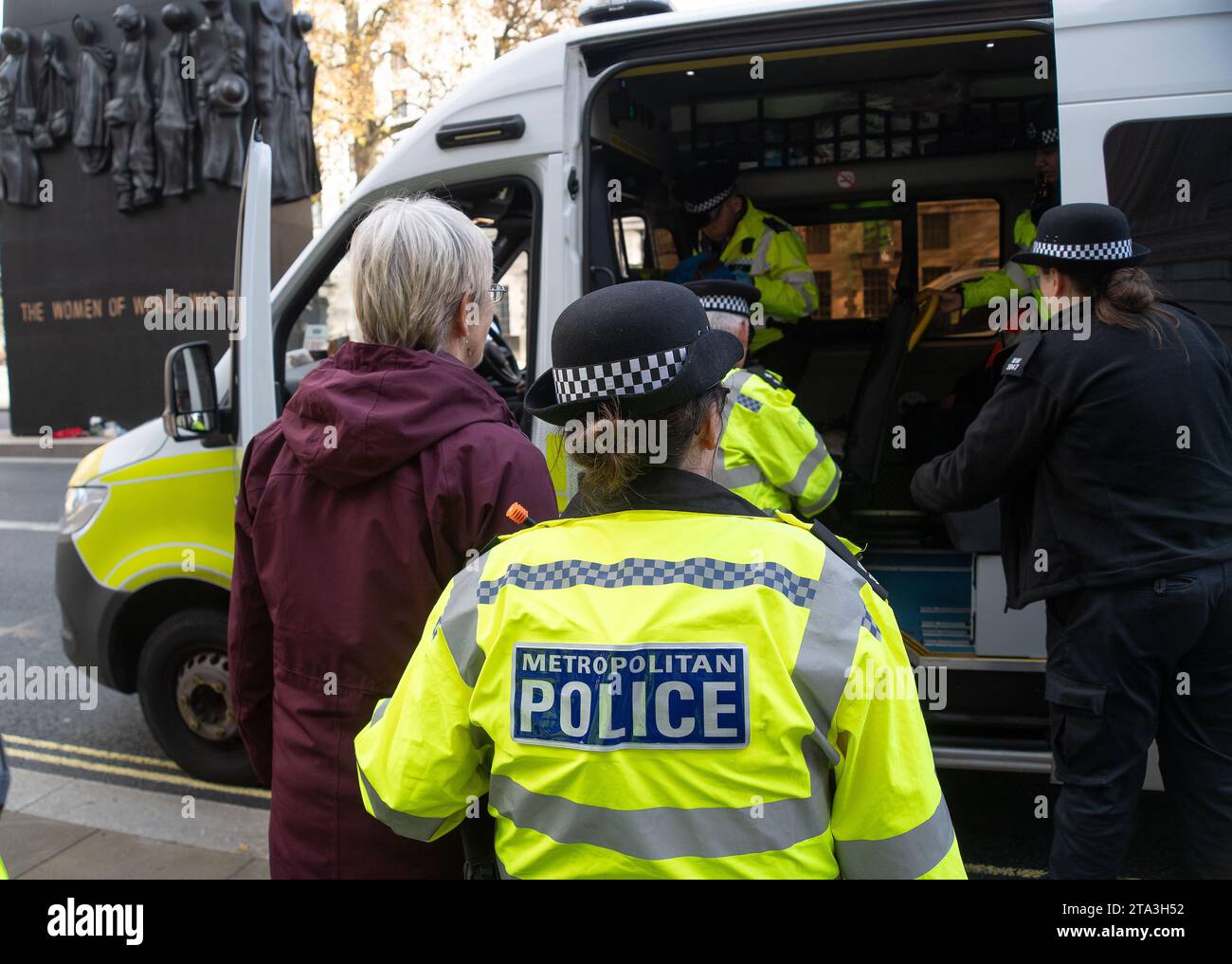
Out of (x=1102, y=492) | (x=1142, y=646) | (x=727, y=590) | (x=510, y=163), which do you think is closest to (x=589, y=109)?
(x=510, y=163)

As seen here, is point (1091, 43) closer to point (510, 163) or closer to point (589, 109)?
point (589, 109)

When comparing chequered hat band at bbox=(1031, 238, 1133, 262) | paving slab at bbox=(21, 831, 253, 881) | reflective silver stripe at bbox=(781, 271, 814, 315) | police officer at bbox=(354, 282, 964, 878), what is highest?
reflective silver stripe at bbox=(781, 271, 814, 315)

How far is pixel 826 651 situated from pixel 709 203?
4.65 meters

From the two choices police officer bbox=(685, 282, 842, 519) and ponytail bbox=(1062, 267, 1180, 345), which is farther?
police officer bbox=(685, 282, 842, 519)

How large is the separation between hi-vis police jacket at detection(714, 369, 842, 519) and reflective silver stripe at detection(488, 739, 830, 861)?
2002mm

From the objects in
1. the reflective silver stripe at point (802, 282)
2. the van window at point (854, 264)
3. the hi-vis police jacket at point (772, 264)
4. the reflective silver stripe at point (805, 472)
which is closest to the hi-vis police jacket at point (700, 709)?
the reflective silver stripe at point (805, 472)

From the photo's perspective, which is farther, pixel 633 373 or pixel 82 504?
pixel 82 504

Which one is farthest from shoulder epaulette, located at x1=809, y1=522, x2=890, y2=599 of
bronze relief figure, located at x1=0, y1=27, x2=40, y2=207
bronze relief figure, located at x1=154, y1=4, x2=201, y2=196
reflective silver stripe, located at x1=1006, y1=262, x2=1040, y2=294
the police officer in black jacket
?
bronze relief figure, located at x1=0, y1=27, x2=40, y2=207

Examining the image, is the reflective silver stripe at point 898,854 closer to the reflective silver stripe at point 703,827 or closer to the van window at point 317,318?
the reflective silver stripe at point 703,827

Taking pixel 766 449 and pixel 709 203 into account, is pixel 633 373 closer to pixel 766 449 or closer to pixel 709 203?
pixel 766 449

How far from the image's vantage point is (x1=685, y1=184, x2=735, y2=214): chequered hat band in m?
5.65

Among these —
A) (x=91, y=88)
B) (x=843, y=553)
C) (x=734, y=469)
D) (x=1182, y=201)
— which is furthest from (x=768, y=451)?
(x=91, y=88)

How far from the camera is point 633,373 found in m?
1.48

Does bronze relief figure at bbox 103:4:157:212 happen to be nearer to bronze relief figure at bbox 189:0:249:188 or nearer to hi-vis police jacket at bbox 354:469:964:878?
bronze relief figure at bbox 189:0:249:188
